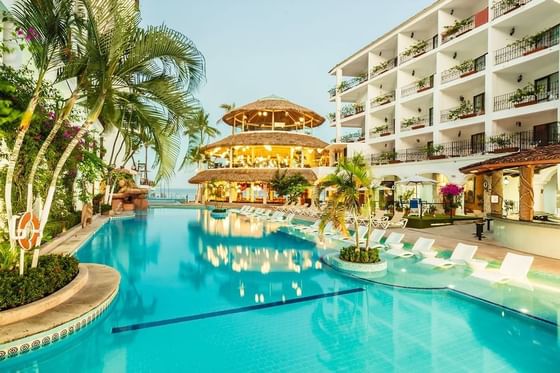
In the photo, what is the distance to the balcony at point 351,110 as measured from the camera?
2950cm

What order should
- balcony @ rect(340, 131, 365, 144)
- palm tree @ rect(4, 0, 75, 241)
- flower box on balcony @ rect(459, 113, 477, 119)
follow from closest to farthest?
palm tree @ rect(4, 0, 75, 241) → flower box on balcony @ rect(459, 113, 477, 119) → balcony @ rect(340, 131, 365, 144)

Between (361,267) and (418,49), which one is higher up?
(418,49)

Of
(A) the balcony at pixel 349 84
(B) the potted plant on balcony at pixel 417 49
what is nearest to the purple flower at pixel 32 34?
(B) the potted plant on balcony at pixel 417 49

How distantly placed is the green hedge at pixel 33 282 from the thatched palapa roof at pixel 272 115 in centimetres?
2896

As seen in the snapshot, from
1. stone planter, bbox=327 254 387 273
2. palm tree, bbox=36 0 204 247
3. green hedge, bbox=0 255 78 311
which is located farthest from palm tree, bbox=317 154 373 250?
green hedge, bbox=0 255 78 311

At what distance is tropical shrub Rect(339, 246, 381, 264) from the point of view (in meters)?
9.02

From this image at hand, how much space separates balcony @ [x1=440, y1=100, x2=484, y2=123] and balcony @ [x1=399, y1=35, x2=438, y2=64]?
17.2 ft

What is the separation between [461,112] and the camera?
66.4 ft

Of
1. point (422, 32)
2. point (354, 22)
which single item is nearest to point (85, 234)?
point (422, 32)

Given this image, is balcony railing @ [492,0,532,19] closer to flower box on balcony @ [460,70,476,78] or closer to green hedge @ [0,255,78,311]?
flower box on balcony @ [460,70,476,78]

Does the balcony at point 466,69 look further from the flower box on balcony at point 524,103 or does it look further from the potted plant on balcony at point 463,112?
the flower box on balcony at point 524,103

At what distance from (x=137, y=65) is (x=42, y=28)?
51.4 inches

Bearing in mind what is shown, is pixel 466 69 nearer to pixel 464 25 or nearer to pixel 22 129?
pixel 464 25

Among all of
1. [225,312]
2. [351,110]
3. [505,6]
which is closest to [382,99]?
[351,110]
